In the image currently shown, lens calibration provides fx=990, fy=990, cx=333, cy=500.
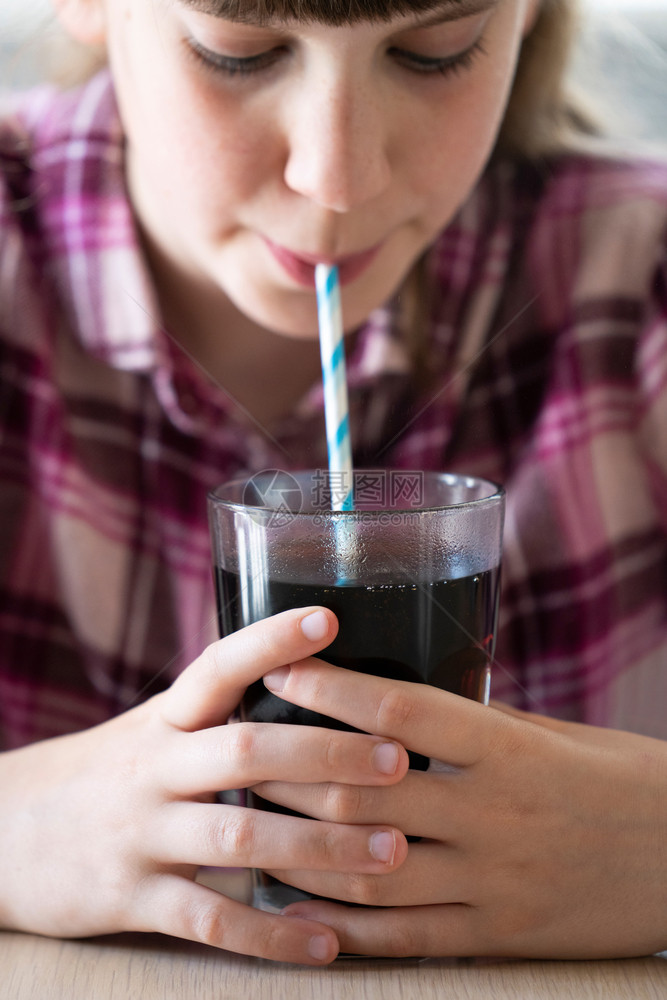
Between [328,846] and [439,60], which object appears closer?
[328,846]

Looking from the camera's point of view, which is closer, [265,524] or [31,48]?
[265,524]

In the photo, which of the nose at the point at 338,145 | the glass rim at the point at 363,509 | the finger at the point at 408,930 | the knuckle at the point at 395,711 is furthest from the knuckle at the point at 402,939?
the nose at the point at 338,145

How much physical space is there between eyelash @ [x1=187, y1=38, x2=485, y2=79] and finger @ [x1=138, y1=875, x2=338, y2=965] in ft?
1.50

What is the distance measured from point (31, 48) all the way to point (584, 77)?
504 mm

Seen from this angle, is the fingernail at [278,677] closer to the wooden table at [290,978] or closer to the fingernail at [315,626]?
the fingernail at [315,626]

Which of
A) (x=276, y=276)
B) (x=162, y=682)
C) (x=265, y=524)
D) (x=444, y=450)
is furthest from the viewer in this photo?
(x=162, y=682)

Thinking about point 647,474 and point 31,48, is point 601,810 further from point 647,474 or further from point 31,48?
point 31,48

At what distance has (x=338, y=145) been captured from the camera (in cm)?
56

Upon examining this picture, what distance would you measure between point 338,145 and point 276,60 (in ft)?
0.21

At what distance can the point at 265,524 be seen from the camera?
0.48 m

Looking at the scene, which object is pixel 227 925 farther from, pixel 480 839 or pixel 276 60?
pixel 276 60

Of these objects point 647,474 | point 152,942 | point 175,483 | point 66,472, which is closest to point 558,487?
point 647,474

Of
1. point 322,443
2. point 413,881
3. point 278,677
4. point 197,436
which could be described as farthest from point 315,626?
point 197,436

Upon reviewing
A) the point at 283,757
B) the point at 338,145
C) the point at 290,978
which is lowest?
the point at 290,978
